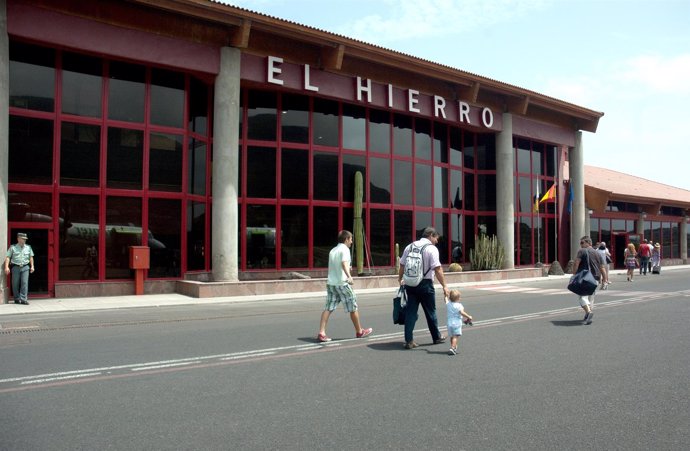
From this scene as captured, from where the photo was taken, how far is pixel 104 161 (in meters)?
16.8

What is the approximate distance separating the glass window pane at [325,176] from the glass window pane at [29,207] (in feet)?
30.8

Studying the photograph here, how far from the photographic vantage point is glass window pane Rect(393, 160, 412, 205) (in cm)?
2403

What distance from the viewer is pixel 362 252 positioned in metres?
21.6

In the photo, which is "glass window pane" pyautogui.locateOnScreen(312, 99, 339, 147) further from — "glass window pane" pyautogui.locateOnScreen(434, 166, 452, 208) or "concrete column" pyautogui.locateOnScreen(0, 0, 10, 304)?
"concrete column" pyautogui.locateOnScreen(0, 0, 10, 304)

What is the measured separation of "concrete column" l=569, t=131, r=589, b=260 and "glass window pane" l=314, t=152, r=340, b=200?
15.4m

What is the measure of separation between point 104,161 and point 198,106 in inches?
159

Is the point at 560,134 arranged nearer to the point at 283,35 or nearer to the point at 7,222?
the point at 283,35

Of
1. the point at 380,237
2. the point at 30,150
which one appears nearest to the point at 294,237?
the point at 380,237

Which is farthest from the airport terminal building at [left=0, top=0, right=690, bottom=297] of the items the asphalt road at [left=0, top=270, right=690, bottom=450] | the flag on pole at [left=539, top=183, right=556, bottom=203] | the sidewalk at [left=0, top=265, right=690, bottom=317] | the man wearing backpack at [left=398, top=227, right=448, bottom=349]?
the man wearing backpack at [left=398, top=227, right=448, bottom=349]

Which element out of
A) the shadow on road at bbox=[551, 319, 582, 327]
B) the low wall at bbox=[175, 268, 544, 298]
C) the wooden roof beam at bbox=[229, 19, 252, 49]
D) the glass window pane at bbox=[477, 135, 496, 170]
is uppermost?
the wooden roof beam at bbox=[229, 19, 252, 49]

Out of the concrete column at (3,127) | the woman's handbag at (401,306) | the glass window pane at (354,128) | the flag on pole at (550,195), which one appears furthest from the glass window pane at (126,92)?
the flag on pole at (550,195)

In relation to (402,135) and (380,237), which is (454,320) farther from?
(402,135)

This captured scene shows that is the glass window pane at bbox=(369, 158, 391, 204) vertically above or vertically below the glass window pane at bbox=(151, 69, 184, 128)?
below

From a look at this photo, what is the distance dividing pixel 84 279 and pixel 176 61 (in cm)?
721
